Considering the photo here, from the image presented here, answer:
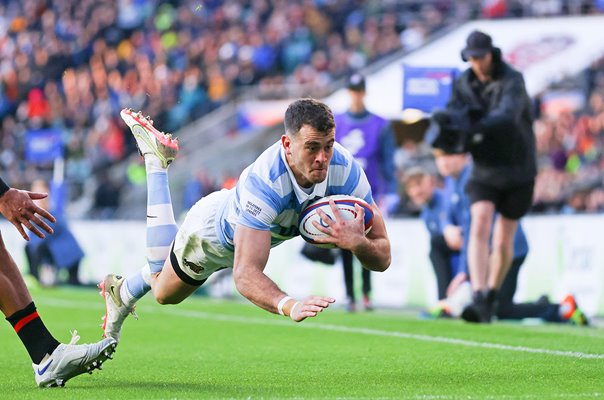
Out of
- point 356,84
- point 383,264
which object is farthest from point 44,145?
point 383,264

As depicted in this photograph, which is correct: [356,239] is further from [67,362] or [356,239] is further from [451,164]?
[451,164]

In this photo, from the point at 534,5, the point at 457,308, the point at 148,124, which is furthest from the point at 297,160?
the point at 534,5

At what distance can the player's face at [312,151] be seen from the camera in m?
6.54

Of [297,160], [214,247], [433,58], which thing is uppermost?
[433,58]

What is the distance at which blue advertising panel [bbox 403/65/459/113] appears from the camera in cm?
1480

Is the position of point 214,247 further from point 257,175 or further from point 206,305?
point 206,305

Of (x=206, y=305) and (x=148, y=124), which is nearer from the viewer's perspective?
(x=148, y=124)

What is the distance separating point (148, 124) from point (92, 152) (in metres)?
20.3

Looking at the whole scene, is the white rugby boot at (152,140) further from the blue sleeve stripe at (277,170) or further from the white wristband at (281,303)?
the white wristband at (281,303)

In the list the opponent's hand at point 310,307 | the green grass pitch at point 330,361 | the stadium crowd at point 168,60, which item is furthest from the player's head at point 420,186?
the stadium crowd at point 168,60

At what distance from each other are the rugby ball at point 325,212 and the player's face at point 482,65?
5.14m

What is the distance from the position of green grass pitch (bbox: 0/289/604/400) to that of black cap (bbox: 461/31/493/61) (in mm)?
2522

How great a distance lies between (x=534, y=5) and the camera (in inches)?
1029

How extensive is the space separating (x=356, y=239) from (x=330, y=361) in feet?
6.57
